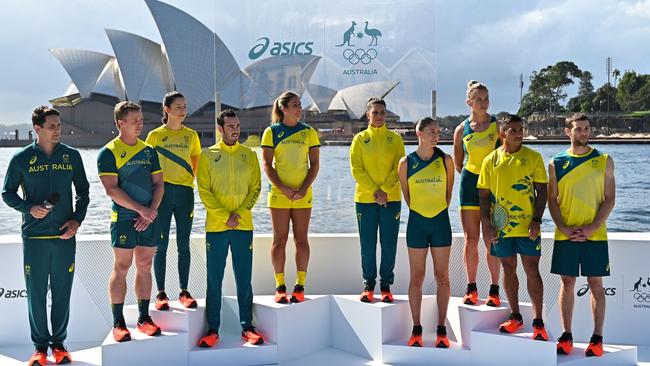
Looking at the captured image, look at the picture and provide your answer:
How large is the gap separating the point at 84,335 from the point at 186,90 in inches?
740

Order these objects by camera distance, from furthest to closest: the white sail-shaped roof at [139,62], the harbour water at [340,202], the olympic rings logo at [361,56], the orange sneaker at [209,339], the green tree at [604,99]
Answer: the green tree at [604,99] < the white sail-shaped roof at [139,62] < the harbour water at [340,202] < the olympic rings logo at [361,56] < the orange sneaker at [209,339]

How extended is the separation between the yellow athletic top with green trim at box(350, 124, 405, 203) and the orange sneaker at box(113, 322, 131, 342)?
164 centimetres

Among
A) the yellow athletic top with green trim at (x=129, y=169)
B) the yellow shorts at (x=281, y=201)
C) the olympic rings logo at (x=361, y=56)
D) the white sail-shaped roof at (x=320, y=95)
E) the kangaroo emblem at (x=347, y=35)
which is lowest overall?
the yellow shorts at (x=281, y=201)

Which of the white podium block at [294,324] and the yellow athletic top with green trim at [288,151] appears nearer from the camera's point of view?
the white podium block at [294,324]

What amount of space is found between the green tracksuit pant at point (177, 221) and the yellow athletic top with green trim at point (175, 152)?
0.19 ft

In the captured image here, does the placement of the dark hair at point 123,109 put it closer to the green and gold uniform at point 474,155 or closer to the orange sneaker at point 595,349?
the green and gold uniform at point 474,155

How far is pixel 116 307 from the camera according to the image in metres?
3.59

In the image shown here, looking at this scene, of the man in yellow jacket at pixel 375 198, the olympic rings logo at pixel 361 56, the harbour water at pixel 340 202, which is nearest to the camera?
the man in yellow jacket at pixel 375 198

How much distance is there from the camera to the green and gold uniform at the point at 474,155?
3.93m

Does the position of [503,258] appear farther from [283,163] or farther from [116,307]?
[116,307]

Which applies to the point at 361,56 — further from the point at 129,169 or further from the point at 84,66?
the point at 84,66

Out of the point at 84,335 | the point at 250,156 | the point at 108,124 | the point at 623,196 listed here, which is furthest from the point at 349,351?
the point at 108,124

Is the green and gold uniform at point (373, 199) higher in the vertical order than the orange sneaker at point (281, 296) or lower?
higher

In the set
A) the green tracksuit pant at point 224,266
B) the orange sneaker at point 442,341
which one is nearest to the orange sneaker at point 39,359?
the green tracksuit pant at point 224,266
